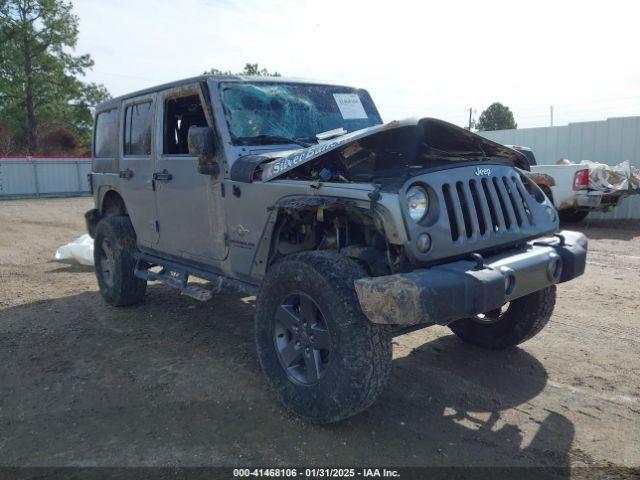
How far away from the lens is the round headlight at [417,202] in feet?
9.56

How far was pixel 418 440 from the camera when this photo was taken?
2.98 m

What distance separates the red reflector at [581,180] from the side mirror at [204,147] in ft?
31.2

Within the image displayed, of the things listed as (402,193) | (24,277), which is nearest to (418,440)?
(402,193)

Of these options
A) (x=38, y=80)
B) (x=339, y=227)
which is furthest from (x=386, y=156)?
(x=38, y=80)

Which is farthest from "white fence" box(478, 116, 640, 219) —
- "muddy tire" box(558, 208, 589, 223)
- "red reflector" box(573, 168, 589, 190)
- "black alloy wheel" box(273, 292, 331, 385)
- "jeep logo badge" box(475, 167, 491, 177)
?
"black alloy wheel" box(273, 292, 331, 385)

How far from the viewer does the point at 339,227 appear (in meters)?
3.29

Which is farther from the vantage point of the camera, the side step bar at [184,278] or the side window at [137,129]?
the side window at [137,129]

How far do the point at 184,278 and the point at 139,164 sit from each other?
4.18 ft

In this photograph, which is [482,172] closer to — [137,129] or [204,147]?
[204,147]

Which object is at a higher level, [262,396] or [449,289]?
[449,289]

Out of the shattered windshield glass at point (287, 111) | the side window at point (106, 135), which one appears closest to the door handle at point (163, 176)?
the shattered windshield glass at point (287, 111)

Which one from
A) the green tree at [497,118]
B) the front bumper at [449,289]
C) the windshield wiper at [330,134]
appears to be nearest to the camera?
the front bumper at [449,289]

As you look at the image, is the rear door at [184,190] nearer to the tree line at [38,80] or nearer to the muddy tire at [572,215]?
the muddy tire at [572,215]

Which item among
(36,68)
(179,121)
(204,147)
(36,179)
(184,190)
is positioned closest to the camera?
(204,147)
